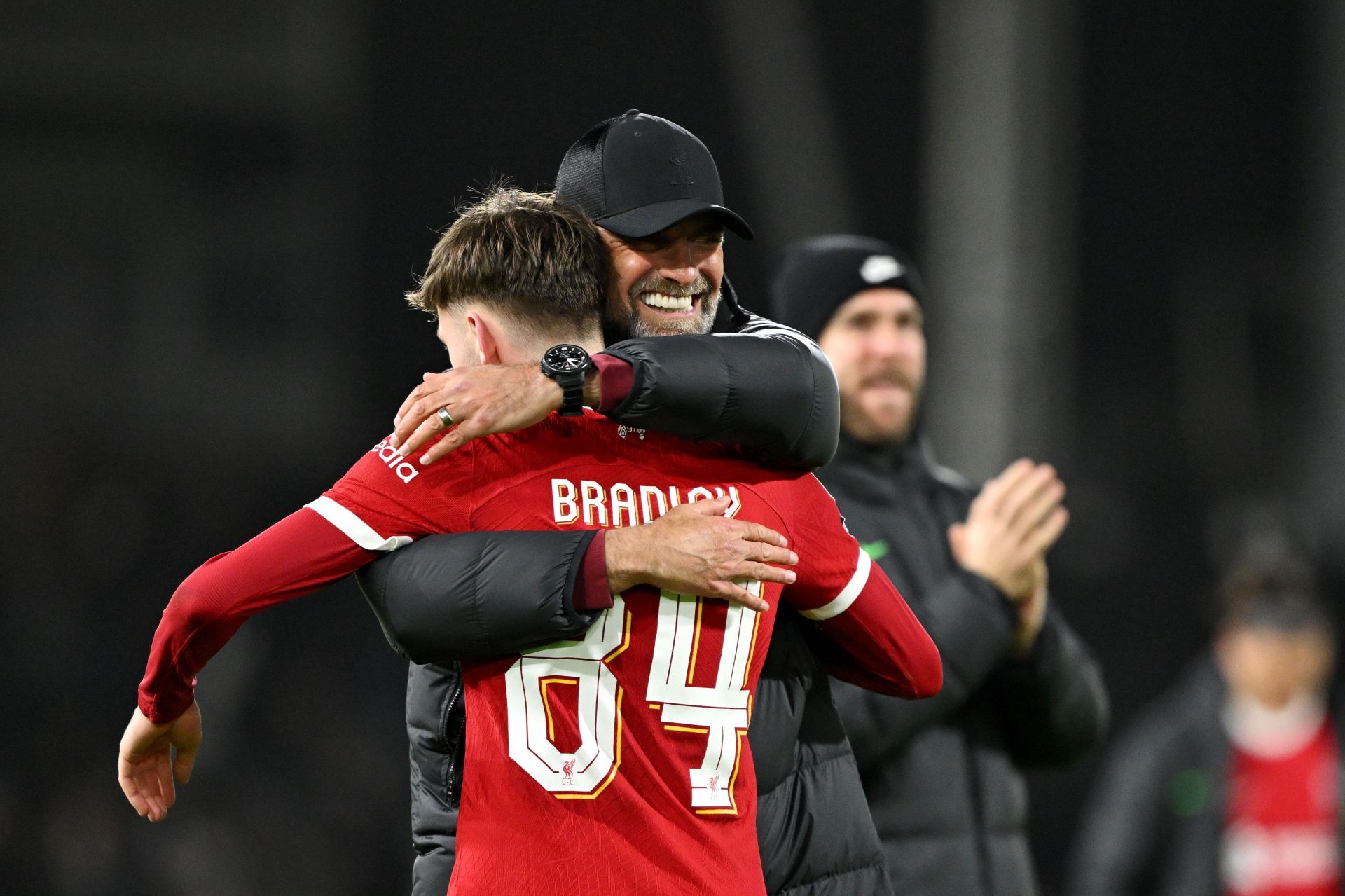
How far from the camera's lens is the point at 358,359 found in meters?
9.16

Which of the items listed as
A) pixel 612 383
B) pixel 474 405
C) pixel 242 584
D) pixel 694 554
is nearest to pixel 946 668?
pixel 694 554

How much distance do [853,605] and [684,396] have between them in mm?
410

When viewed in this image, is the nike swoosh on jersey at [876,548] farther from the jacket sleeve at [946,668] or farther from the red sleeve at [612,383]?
the red sleeve at [612,383]

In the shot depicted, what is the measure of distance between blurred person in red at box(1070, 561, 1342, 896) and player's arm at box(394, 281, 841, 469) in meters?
3.19

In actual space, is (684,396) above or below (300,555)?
above

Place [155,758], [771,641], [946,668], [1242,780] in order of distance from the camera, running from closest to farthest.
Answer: [155,758] → [771,641] → [946,668] → [1242,780]

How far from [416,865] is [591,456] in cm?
60

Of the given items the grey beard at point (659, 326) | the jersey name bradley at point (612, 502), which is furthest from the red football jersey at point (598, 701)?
the grey beard at point (659, 326)

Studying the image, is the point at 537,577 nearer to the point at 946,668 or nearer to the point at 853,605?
the point at 853,605

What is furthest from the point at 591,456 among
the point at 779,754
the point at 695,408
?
the point at 779,754

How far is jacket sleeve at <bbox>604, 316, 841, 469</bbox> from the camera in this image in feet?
6.22

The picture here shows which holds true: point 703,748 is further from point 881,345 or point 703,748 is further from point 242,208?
point 242,208

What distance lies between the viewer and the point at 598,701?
188 centimetres

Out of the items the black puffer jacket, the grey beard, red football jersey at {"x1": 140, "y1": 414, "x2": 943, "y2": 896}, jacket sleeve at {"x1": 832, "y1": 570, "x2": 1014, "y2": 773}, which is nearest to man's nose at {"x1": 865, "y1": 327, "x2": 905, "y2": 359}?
jacket sleeve at {"x1": 832, "y1": 570, "x2": 1014, "y2": 773}
